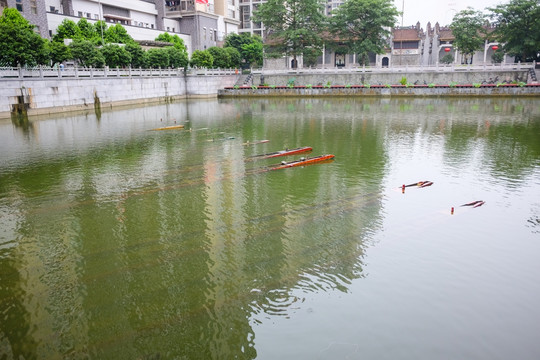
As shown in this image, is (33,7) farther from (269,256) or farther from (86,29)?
(269,256)

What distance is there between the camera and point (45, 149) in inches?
858

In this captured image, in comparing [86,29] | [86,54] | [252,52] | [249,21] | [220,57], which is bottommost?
[86,54]

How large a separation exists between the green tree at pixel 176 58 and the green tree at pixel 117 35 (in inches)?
220

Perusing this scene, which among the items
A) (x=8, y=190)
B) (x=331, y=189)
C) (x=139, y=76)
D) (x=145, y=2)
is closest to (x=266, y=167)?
(x=331, y=189)

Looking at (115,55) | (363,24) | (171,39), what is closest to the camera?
(115,55)

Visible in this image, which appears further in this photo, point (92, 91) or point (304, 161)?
point (92, 91)

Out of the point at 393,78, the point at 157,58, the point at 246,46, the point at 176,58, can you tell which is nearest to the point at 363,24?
the point at 393,78

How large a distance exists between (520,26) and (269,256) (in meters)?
58.2

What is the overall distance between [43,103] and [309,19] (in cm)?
4075

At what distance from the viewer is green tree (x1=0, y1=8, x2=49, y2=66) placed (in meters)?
32.8

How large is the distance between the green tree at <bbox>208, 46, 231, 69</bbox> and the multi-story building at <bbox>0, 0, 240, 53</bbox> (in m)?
11.9

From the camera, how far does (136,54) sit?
4866 centimetres

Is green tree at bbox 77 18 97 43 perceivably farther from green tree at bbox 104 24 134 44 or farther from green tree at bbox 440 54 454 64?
green tree at bbox 440 54 454 64

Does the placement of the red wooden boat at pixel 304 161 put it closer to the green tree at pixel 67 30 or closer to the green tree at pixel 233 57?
the green tree at pixel 67 30
